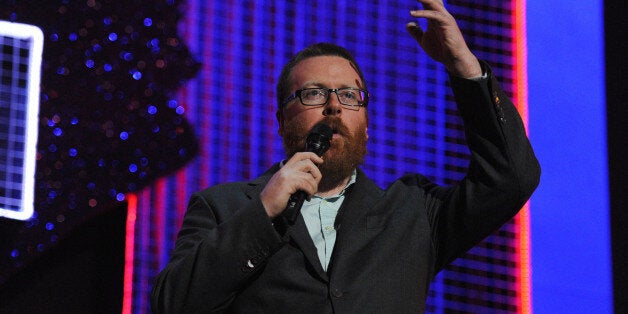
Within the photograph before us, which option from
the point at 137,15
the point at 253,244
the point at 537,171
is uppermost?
the point at 137,15

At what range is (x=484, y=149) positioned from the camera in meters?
1.76

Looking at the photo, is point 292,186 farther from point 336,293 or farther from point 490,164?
point 490,164

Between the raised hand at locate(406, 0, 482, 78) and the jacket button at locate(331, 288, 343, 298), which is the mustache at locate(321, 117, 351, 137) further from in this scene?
the jacket button at locate(331, 288, 343, 298)

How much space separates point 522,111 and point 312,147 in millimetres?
1222

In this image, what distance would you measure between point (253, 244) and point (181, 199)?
95 cm

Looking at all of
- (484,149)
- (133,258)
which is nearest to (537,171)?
(484,149)

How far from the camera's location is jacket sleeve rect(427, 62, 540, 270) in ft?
5.73

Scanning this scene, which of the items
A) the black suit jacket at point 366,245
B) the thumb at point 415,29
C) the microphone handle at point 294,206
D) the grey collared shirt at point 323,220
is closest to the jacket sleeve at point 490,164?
the black suit jacket at point 366,245

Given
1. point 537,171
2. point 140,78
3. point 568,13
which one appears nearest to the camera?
point 537,171

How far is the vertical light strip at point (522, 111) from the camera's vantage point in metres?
2.71

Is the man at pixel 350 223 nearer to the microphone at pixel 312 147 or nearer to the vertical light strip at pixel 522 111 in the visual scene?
the microphone at pixel 312 147

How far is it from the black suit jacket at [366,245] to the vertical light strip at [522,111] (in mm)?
918

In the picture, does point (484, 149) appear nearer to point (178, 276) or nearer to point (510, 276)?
point (178, 276)

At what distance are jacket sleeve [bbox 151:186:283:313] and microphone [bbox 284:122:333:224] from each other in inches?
2.0
